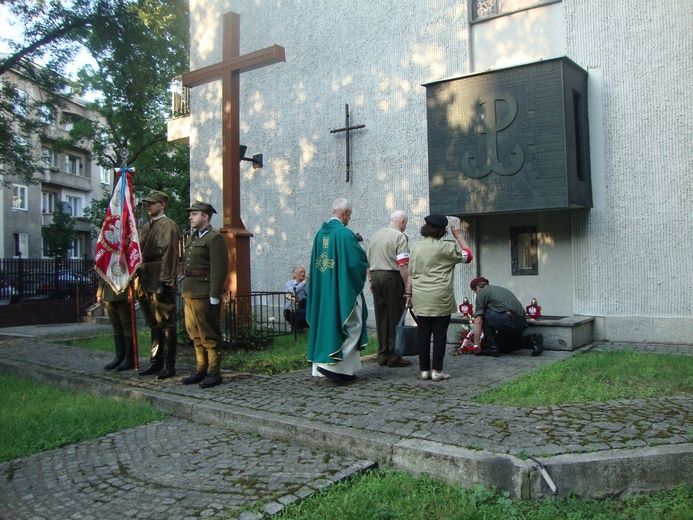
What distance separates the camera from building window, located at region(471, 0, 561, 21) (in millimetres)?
9609

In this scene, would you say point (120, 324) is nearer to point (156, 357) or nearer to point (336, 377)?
point (156, 357)

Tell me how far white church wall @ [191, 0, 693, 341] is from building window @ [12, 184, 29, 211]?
2960 centimetres

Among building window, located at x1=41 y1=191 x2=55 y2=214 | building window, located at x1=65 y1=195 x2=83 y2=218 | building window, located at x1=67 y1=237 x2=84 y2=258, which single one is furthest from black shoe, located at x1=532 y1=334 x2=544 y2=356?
building window, located at x1=65 y1=195 x2=83 y2=218

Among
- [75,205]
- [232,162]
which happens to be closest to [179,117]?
[232,162]

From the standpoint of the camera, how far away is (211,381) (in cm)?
611

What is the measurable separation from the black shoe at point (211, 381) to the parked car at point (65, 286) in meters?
11.4

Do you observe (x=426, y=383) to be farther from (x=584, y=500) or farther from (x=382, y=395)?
(x=584, y=500)

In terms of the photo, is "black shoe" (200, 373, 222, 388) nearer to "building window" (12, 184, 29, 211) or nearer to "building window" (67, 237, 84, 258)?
"building window" (12, 184, 29, 211)

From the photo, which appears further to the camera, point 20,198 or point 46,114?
point 20,198

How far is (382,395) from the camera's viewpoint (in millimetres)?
5406

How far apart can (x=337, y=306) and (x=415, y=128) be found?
5.65 metres

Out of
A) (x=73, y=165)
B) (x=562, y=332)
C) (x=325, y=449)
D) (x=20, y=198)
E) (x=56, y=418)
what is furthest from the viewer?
(x=73, y=165)

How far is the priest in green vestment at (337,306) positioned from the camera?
19.5ft

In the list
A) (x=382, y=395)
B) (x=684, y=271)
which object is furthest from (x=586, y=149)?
(x=382, y=395)
